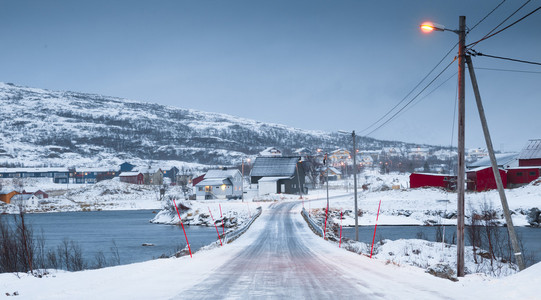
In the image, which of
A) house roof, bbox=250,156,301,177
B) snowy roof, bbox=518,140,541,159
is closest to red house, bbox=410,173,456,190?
snowy roof, bbox=518,140,541,159

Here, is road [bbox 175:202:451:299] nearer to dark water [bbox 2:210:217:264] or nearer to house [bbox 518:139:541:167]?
dark water [bbox 2:210:217:264]

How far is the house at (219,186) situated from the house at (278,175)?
14.9ft

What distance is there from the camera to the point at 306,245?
98.2 ft

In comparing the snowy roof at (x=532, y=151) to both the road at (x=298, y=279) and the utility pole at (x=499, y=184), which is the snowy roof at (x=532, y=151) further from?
the utility pole at (x=499, y=184)

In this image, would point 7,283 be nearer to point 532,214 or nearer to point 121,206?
point 532,214

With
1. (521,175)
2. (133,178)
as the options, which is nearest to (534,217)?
(521,175)

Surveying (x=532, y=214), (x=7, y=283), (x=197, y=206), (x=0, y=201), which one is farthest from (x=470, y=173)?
(x=0, y=201)

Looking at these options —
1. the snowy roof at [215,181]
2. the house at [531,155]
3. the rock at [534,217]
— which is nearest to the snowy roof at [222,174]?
the snowy roof at [215,181]

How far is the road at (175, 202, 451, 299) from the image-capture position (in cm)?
1157

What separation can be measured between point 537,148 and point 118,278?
84.1 meters

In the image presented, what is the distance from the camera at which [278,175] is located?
338 feet

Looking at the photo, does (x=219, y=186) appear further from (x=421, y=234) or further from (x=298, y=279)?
(x=298, y=279)

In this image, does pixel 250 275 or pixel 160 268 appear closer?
pixel 250 275

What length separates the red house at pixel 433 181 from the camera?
259 ft
